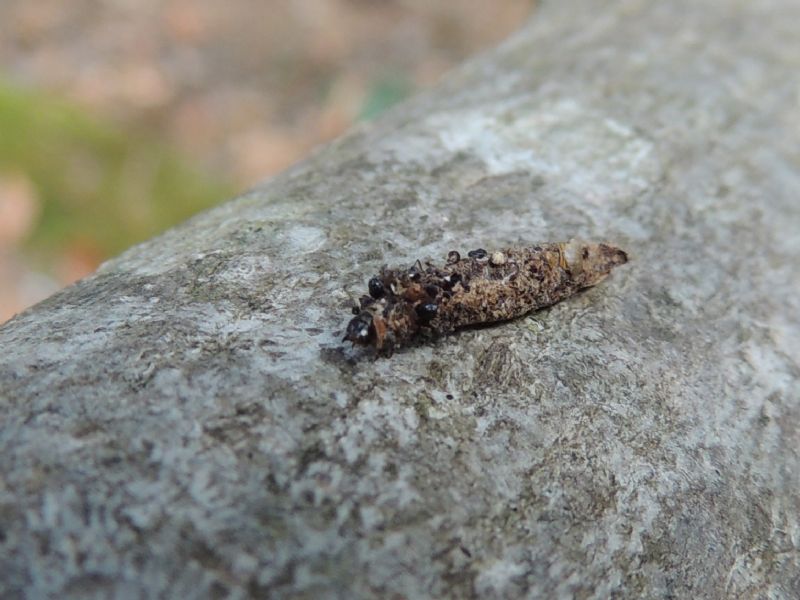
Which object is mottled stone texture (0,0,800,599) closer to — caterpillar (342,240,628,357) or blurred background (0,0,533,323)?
caterpillar (342,240,628,357)

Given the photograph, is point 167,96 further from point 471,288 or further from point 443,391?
point 443,391

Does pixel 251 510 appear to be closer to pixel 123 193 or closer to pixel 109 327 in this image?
pixel 109 327

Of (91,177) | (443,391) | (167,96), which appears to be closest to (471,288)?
(443,391)

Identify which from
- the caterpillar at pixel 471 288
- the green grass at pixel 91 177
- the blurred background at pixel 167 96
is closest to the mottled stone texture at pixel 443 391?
the caterpillar at pixel 471 288

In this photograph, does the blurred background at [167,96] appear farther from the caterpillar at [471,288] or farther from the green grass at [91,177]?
the caterpillar at [471,288]

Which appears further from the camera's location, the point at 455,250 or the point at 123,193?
the point at 123,193

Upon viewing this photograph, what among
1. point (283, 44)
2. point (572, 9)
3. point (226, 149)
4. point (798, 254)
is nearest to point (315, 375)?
point (798, 254)
